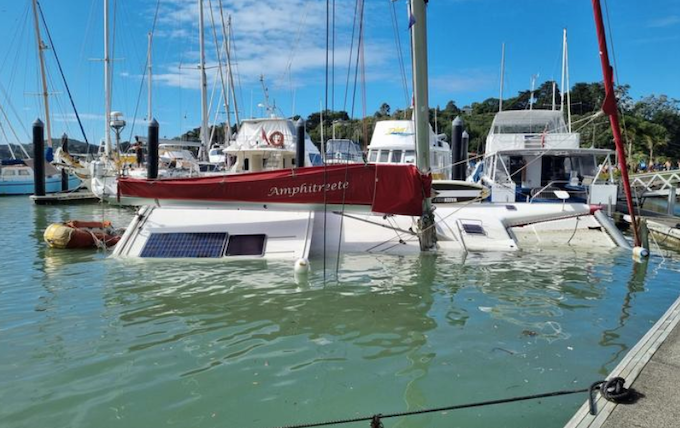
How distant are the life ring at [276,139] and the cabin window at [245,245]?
17219mm

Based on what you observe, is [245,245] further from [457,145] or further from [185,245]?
[457,145]

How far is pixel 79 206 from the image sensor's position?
32062 mm

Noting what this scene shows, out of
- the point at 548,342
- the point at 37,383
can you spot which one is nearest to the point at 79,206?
the point at 37,383

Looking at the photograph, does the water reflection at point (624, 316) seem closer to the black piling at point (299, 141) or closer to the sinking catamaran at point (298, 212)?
the sinking catamaran at point (298, 212)

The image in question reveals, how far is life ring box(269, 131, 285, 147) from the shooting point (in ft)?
92.3

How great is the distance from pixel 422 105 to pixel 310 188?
129 inches

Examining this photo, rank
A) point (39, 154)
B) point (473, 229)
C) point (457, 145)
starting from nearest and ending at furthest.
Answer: point (473, 229) < point (457, 145) < point (39, 154)

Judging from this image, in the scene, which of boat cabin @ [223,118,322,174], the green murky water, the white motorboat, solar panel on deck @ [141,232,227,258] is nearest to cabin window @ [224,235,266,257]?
solar panel on deck @ [141,232,227,258]

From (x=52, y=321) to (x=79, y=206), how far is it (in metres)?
28.5

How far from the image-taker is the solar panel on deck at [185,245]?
1109 cm

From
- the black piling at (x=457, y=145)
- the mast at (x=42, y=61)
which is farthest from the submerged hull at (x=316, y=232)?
the mast at (x=42, y=61)

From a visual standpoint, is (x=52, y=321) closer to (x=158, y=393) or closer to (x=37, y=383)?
(x=37, y=383)

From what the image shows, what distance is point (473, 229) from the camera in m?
13.1

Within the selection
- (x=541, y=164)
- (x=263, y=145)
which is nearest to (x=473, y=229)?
(x=541, y=164)
